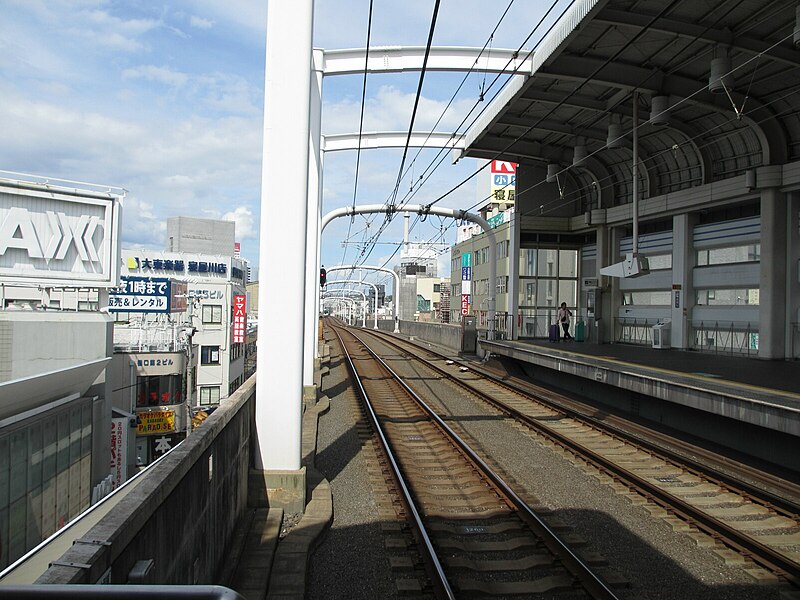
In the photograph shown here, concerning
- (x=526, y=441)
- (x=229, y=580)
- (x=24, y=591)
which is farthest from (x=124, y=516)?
(x=526, y=441)

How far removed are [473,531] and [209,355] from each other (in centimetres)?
3975

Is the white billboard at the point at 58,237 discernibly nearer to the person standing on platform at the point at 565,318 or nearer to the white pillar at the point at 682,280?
the person standing on platform at the point at 565,318

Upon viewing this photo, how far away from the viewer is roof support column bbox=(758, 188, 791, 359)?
47.5 feet

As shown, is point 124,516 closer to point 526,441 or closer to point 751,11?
point 526,441

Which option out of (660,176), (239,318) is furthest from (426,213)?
(239,318)

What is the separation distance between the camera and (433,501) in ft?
23.3

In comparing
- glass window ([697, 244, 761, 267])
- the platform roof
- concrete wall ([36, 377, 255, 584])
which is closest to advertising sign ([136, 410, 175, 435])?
the platform roof

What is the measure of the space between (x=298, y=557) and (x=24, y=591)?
14.2 ft

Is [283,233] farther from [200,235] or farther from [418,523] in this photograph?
[200,235]

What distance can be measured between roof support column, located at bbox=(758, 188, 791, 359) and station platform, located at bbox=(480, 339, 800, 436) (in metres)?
0.65

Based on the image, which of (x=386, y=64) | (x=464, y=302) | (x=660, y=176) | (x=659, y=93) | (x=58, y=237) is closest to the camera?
(x=386, y=64)

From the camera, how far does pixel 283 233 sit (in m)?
6.41

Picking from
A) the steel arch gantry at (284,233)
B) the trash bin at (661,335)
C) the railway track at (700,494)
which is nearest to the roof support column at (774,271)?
the trash bin at (661,335)

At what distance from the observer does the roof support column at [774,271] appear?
14.5m
